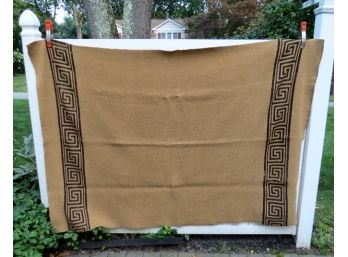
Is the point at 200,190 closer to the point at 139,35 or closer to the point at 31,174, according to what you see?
the point at 31,174

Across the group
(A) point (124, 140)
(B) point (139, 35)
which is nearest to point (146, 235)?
(A) point (124, 140)

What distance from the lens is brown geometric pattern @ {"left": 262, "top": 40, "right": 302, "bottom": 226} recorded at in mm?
2096

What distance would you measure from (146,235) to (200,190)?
0.60m

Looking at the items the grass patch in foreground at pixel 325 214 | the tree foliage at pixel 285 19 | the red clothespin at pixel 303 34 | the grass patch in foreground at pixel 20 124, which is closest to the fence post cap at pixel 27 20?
the red clothespin at pixel 303 34

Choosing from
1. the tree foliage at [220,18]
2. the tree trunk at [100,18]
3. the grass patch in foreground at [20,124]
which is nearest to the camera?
the tree trunk at [100,18]

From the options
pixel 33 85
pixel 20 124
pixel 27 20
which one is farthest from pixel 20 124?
pixel 27 20

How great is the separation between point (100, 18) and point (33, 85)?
4.53 ft

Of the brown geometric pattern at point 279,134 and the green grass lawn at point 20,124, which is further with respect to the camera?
the green grass lawn at point 20,124

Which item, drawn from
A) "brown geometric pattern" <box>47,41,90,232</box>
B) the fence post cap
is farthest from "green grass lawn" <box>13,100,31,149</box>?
the fence post cap

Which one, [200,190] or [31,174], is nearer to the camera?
[200,190]

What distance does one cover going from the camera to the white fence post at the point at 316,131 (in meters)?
2.06

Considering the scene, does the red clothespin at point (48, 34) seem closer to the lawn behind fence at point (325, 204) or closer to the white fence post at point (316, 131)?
the lawn behind fence at point (325, 204)

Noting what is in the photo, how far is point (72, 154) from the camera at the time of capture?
2.28m

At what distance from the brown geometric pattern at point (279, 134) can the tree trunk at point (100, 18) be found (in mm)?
1946
